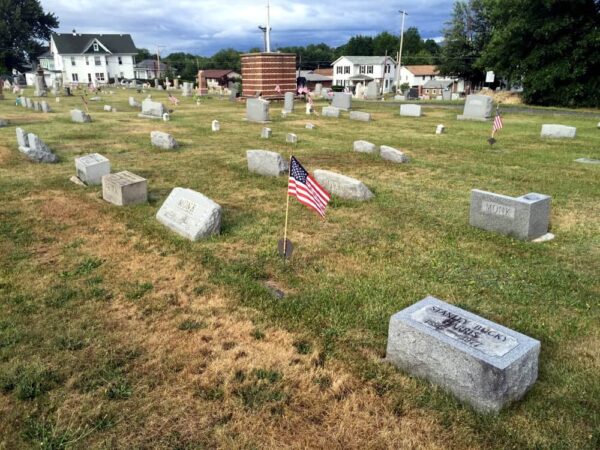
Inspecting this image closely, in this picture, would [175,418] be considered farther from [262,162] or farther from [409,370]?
[262,162]

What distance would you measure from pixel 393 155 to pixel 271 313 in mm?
9977

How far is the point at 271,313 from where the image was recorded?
5.59 meters

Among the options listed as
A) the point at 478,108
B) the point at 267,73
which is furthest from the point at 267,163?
the point at 267,73

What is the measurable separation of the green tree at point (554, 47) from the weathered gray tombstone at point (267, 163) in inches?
1158

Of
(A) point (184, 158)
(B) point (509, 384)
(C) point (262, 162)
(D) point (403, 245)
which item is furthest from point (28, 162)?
(B) point (509, 384)

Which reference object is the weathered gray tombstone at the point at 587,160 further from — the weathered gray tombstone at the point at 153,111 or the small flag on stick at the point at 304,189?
the weathered gray tombstone at the point at 153,111

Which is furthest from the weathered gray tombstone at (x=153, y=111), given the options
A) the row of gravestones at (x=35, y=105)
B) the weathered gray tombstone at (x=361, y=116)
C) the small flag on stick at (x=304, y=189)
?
the small flag on stick at (x=304, y=189)

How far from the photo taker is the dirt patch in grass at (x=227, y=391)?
147 inches

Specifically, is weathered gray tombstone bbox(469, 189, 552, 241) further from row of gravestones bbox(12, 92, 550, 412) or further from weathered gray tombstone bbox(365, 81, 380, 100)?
weathered gray tombstone bbox(365, 81, 380, 100)

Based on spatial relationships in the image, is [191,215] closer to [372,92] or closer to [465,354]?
[465,354]

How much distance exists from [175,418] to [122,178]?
24.0 ft

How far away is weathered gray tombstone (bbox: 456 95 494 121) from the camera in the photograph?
26.0m

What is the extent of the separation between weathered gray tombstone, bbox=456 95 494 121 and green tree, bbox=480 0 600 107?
11326 mm

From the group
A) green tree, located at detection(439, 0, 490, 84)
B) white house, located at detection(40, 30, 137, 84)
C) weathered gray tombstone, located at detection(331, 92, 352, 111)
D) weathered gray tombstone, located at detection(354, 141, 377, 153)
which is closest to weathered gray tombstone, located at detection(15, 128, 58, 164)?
weathered gray tombstone, located at detection(354, 141, 377, 153)
